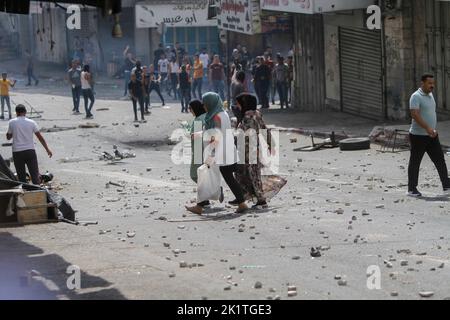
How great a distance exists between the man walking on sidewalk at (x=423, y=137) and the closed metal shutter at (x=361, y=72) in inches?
435

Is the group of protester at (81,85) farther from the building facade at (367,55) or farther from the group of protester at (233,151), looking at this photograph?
the group of protester at (233,151)

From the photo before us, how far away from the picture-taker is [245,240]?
1298 cm

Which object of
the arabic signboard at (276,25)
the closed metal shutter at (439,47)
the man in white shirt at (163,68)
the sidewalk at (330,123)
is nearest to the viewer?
the sidewalk at (330,123)

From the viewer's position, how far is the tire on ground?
22.7 metres

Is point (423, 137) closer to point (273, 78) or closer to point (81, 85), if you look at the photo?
point (273, 78)

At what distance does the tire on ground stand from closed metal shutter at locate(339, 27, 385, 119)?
181 inches

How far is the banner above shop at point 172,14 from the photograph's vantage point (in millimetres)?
45750

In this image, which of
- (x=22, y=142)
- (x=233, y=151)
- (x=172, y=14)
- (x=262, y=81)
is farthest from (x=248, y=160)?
(x=172, y=14)

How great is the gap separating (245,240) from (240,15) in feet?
66.1

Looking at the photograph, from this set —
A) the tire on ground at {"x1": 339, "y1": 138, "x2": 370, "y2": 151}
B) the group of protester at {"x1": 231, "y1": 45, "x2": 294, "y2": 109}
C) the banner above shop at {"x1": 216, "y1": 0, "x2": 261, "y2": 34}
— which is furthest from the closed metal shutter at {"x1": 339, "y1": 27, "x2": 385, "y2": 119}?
the tire on ground at {"x1": 339, "y1": 138, "x2": 370, "y2": 151}

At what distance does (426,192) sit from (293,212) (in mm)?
2338

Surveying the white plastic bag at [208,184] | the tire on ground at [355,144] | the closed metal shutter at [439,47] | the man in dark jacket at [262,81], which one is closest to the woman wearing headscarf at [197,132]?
the white plastic bag at [208,184]

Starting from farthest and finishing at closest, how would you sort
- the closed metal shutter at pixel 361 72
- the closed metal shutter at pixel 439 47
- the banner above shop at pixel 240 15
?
the banner above shop at pixel 240 15, the closed metal shutter at pixel 361 72, the closed metal shutter at pixel 439 47

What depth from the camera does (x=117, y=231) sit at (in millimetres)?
14094
